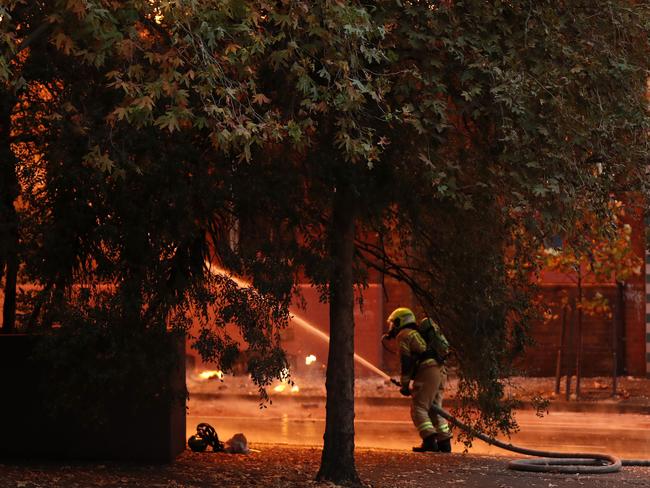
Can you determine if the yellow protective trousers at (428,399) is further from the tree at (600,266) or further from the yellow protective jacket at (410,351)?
the tree at (600,266)

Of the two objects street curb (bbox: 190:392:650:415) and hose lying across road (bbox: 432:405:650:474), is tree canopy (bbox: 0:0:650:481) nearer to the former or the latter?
hose lying across road (bbox: 432:405:650:474)

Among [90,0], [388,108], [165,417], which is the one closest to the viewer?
[90,0]

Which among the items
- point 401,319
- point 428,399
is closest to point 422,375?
point 428,399

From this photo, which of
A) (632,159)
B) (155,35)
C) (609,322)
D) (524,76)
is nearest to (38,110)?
(155,35)

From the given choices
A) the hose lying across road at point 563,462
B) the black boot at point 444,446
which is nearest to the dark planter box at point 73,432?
the hose lying across road at point 563,462

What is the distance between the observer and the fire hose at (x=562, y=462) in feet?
40.2

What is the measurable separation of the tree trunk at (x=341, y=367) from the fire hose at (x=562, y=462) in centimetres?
153

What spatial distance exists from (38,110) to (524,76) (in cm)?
442

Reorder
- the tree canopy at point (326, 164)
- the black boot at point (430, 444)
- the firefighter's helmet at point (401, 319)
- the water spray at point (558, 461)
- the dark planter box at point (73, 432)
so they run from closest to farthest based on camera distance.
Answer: the tree canopy at point (326, 164) → the dark planter box at point (73, 432) → the water spray at point (558, 461) → the black boot at point (430, 444) → the firefighter's helmet at point (401, 319)

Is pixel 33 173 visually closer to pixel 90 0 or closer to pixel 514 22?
pixel 90 0

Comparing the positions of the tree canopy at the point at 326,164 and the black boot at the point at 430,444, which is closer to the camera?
the tree canopy at the point at 326,164

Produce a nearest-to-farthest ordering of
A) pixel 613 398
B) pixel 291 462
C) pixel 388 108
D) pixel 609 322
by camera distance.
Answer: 1. pixel 388 108
2. pixel 291 462
3. pixel 613 398
4. pixel 609 322

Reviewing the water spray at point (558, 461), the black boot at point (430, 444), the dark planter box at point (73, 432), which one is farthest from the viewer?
the black boot at point (430, 444)

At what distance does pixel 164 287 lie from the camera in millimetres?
10359
